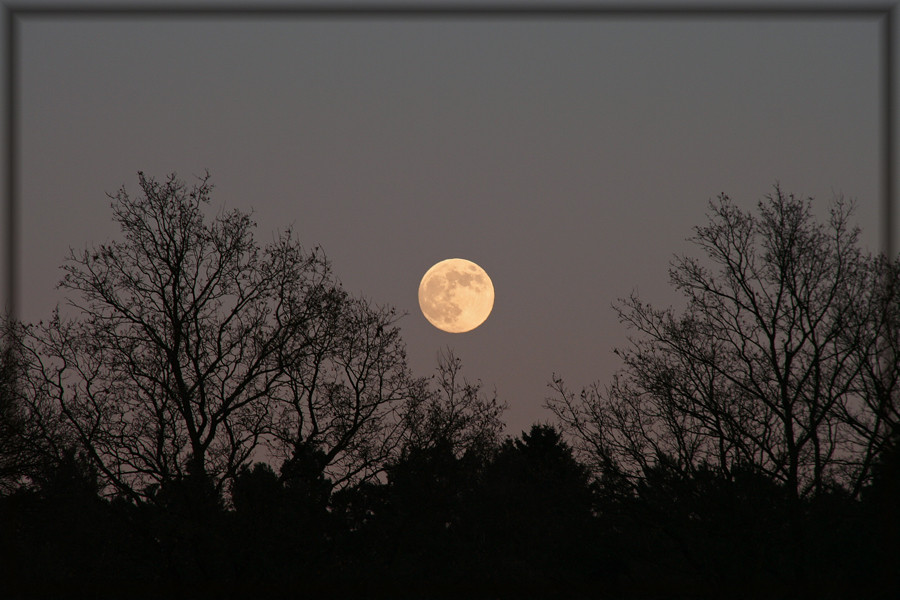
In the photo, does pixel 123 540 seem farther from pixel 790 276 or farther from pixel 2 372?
pixel 790 276

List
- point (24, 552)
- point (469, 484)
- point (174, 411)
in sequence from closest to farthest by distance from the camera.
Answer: point (174, 411) → point (24, 552) → point (469, 484)

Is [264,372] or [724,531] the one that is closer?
[724,531]

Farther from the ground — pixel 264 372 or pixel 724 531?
pixel 264 372

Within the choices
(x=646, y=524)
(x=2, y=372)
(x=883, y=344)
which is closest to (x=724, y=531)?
(x=646, y=524)

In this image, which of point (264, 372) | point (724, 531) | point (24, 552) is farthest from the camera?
point (24, 552)

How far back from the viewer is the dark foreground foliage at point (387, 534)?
18.3 metres

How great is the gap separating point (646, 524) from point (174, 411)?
1169 centimetres

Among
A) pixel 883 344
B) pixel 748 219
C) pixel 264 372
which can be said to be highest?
pixel 748 219

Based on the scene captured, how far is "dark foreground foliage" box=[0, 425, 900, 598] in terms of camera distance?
18.3 metres

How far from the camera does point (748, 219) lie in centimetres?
2241

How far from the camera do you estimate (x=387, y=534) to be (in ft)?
80.6

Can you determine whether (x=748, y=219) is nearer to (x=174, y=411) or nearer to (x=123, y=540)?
(x=174, y=411)

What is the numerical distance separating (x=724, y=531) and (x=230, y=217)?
14503 millimetres

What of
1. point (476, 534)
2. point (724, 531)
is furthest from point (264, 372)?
point (476, 534)
